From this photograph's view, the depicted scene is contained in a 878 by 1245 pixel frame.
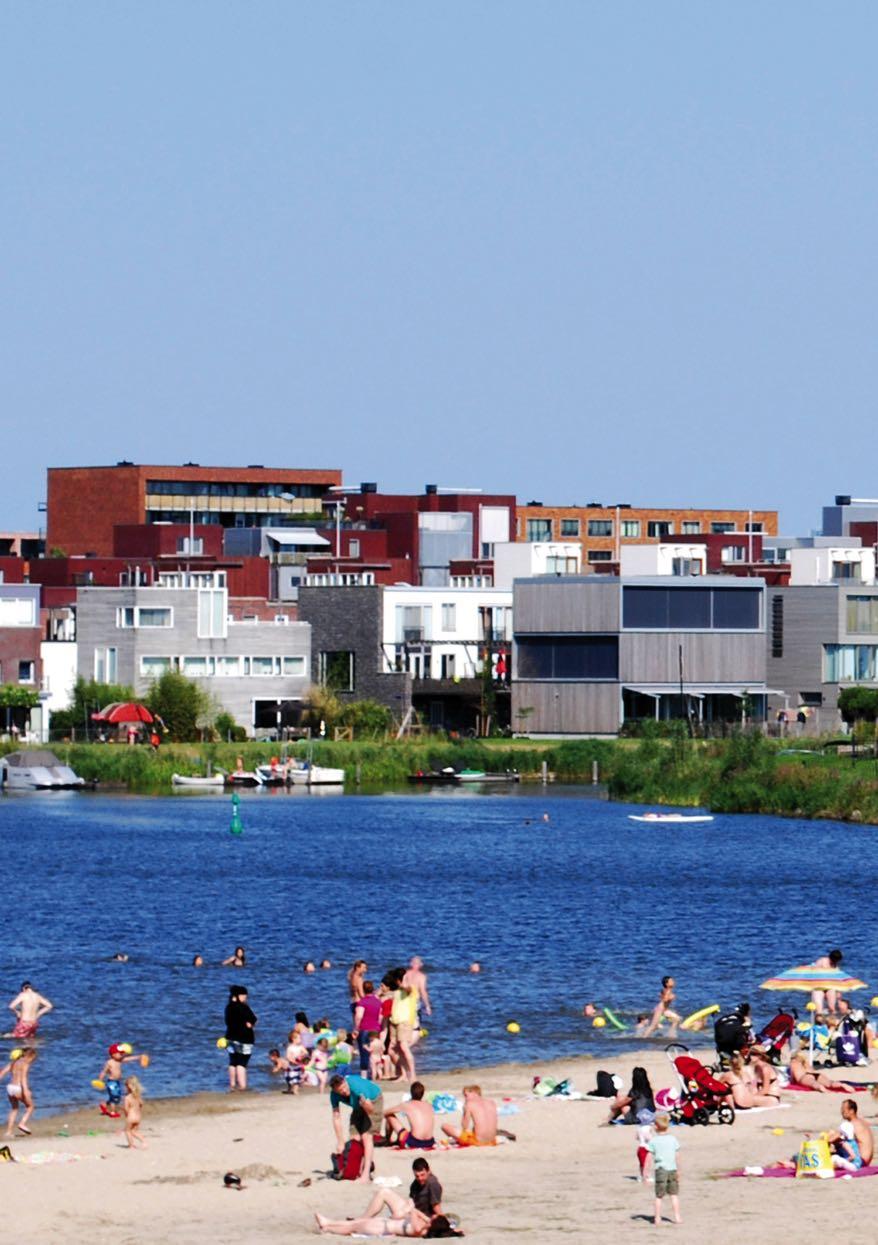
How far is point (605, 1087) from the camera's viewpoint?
1815 inches

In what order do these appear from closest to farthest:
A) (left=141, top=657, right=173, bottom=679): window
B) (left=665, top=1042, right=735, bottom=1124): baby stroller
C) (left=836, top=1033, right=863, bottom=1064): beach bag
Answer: (left=665, top=1042, right=735, bottom=1124): baby stroller
(left=836, top=1033, right=863, bottom=1064): beach bag
(left=141, top=657, right=173, bottom=679): window

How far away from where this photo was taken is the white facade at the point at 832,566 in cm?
16975

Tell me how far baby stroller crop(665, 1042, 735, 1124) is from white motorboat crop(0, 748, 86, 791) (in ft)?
325

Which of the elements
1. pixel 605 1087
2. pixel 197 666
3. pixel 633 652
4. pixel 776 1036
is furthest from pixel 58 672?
pixel 605 1087

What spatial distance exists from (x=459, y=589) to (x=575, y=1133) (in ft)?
403

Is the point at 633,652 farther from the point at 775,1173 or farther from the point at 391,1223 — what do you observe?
the point at 391,1223

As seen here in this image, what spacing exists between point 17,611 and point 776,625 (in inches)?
1802

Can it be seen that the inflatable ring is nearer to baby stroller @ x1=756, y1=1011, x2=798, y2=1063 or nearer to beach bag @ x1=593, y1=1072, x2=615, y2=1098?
baby stroller @ x1=756, y1=1011, x2=798, y2=1063

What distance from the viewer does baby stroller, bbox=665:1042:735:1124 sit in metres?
43.7

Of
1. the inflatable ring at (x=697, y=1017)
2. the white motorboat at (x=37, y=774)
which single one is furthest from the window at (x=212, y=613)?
the inflatable ring at (x=697, y=1017)

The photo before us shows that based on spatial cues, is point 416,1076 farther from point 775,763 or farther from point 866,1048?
point 775,763

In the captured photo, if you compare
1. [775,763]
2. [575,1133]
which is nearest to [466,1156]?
[575,1133]

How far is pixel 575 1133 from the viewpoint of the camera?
4297 cm

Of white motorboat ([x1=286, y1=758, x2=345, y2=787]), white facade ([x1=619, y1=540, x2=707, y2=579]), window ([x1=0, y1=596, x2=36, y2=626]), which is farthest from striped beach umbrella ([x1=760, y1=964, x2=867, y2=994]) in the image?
white facade ([x1=619, y1=540, x2=707, y2=579])
